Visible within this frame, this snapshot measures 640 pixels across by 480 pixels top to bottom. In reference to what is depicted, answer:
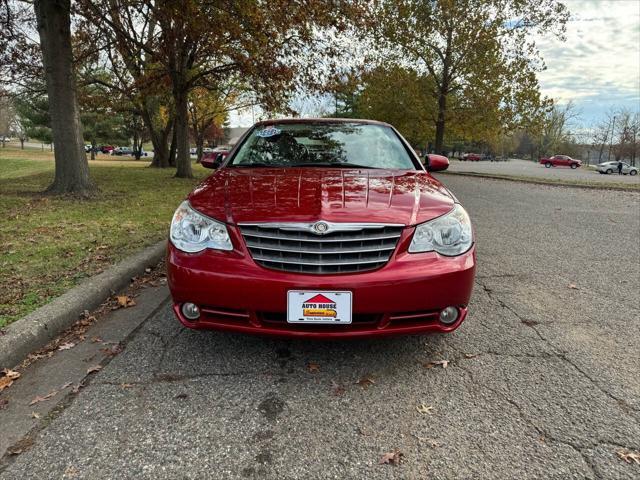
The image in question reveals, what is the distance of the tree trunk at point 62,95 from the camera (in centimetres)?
764

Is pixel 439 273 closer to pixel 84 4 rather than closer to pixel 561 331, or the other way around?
pixel 561 331

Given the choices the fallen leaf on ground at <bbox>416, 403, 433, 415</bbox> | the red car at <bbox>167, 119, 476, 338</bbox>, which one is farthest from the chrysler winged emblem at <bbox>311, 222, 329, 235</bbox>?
the fallen leaf on ground at <bbox>416, 403, 433, 415</bbox>

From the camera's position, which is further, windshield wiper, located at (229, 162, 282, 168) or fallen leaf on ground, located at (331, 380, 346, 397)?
windshield wiper, located at (229, 162, 282, 168)

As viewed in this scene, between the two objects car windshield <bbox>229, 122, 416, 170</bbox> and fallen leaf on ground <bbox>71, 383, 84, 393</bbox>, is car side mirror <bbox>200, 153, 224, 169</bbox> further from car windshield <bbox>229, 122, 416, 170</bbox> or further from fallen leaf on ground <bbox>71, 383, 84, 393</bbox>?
fallen leaf on ground <bbox>71, 383, 84, 393</bbox>

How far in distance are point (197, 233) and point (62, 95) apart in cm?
709

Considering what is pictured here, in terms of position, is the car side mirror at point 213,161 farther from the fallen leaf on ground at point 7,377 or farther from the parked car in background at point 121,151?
the parked car in background at point 121,151

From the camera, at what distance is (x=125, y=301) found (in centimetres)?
352

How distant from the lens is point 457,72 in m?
22.7

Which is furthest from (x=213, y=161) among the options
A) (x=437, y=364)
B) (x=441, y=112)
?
(x=441, y=112)

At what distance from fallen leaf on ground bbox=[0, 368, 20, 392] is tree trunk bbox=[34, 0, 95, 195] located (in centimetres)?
652

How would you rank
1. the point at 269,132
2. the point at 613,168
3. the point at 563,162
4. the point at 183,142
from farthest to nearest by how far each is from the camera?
the point at 563,162 → the point at 613,168 → the point at 183,142 → the point at 269,132

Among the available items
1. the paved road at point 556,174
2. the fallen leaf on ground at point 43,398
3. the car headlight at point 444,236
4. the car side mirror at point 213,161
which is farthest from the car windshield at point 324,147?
the paved road at point 556,174

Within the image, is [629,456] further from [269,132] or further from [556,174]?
[556,174]

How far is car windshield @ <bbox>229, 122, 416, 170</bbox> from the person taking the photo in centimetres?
353
